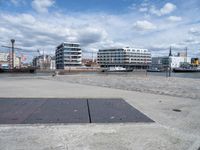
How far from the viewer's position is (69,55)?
11756cm

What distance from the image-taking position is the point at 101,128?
4.93 metres

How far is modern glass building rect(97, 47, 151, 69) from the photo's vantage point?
467ft

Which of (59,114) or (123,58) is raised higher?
(123,58)

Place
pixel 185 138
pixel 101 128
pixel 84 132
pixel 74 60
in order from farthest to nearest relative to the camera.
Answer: pixel 74 60 < pixel 101 128 < pixel 84 132 < pixel 185 138

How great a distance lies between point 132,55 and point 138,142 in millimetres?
144704

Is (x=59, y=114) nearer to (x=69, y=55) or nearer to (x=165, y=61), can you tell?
(x=69, y=55)

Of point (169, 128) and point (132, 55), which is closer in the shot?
point (169, 128)

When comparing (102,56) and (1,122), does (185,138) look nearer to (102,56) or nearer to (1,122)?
(1,122)

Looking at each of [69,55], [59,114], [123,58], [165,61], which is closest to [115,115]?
[59,114]

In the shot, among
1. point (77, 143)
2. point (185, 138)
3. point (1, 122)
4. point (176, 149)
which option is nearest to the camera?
point (176, 149)

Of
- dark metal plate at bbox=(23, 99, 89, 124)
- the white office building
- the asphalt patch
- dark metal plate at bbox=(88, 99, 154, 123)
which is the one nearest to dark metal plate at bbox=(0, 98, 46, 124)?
the asphalt patch

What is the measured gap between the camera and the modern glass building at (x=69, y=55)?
11706 cm

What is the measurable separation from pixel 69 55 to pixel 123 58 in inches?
1649

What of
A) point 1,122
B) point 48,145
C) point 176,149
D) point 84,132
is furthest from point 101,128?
point 1,122
